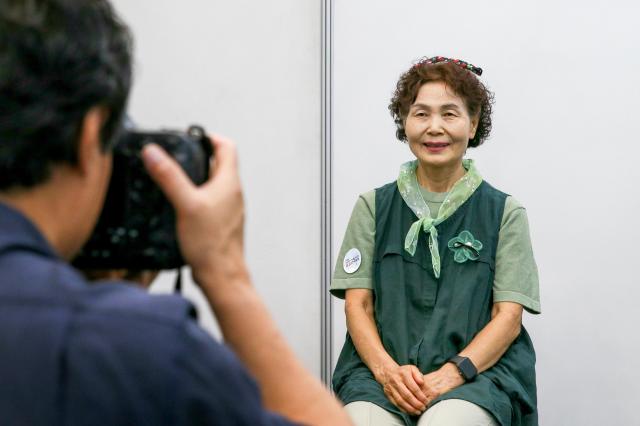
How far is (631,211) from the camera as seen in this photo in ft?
9.00

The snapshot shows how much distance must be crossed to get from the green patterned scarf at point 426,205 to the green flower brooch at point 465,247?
4cm

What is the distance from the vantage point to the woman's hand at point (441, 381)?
1970 millimetres

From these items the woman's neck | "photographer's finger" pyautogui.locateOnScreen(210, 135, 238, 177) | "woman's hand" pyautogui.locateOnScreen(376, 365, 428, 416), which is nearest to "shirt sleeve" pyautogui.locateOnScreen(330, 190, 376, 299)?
the woman's neck

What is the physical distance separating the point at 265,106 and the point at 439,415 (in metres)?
1.32

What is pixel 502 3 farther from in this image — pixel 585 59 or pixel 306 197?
pixel 306 197

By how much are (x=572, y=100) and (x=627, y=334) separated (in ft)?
2.52

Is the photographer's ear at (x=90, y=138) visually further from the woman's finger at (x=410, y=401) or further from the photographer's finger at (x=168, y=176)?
the woman's finger at (x=410, y=401)

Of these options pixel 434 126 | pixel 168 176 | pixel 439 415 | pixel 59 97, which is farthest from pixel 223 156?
pixel 434 126

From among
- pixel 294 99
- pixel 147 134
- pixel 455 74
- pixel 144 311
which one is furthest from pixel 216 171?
pixel 294 99

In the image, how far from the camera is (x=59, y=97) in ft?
2.28

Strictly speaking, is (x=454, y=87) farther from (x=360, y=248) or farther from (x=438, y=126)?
(x=360, y=248)

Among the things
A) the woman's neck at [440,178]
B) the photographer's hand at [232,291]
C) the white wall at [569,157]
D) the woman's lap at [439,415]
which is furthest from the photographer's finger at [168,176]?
the white wall at [569,157]

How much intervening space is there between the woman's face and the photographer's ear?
5.11ft

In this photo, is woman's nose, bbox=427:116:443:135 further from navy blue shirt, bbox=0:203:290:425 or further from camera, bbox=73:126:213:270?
navy blue shirt, bbox=0:203:290:425
